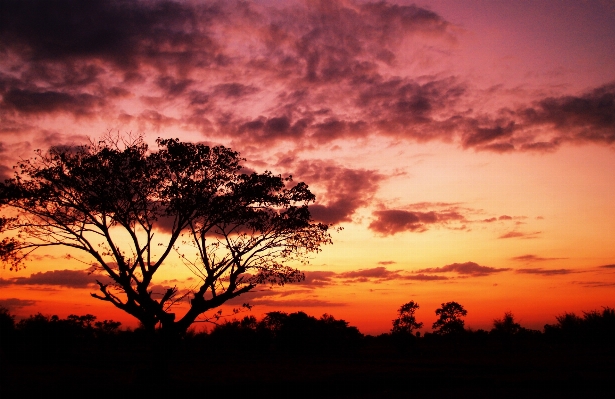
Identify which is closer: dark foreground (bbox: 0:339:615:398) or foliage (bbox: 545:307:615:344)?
dark foreground (bbox: 0:339:615:398)

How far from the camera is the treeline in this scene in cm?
4741

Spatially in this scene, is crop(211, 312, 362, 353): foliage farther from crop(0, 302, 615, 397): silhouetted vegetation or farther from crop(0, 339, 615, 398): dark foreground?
crop(0, 339, 615, 398): dark foreground

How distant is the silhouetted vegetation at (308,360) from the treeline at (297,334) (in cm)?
14

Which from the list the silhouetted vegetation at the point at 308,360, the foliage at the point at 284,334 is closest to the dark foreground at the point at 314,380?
the silhouetted vegetation at the point at 308,360

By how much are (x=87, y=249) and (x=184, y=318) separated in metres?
6.20

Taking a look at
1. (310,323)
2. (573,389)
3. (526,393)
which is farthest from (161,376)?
(310,323)

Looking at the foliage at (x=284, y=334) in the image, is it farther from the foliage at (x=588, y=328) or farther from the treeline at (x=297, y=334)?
the foliage at (x=588, y=328)

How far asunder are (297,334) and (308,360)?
12.8 meters

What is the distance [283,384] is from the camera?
92.8ft

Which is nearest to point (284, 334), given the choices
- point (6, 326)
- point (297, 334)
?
point (297, 334)

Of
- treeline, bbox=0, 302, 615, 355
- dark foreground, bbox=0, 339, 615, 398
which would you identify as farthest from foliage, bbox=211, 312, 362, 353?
dark foreground, bbox=0, 339, 615, 398

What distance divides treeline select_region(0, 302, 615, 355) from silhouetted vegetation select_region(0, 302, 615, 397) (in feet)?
0.44

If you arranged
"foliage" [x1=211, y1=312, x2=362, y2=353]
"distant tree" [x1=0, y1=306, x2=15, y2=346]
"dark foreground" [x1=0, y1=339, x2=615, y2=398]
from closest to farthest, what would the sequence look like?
1. "dark foreground" [x1=0, y1=339, x2=615, y2=398]
2. "distant tree" [x1=0, y1=306, x2=15, y2=346]
3. "foliage" [x1=211, y1=312, x2=362, y2=353]

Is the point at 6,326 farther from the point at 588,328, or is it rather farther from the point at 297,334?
the point at 588,328
